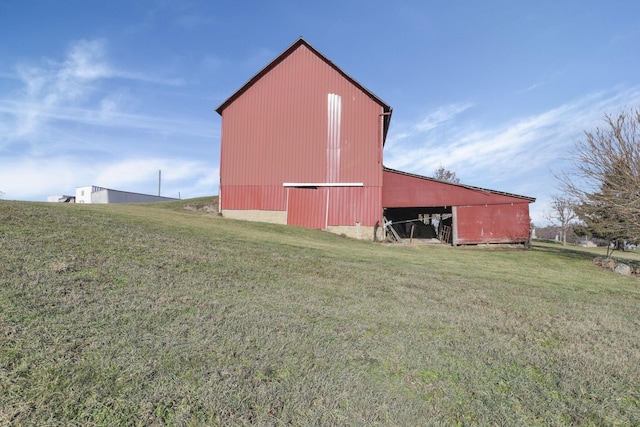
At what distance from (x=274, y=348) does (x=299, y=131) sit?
18327 mm

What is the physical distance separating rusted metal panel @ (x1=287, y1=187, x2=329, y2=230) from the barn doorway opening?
415cm

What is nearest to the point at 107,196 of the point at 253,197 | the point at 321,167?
the point at 253,197

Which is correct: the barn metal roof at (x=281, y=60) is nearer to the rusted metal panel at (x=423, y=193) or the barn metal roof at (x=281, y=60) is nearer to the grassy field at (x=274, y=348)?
the rusted metal panel at (x=423, y=193)

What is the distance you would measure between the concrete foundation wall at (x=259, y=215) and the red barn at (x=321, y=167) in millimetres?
64

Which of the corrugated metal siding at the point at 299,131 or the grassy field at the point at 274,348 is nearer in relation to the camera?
the grassy field at the point at 274,348

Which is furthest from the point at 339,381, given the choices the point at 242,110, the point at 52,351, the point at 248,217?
the point at 242,110

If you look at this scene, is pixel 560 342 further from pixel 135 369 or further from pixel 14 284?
pixel 14 284

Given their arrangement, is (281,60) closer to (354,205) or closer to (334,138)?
(334,138)

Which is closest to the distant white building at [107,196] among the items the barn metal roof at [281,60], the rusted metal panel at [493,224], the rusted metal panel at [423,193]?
the barn metal roof at [281,60]

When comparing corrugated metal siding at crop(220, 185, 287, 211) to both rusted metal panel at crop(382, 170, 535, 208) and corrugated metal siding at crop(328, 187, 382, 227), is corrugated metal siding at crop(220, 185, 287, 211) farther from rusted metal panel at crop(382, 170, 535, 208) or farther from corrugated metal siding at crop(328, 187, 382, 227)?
rusted metal panel at crop(382, 170, 535, 208)

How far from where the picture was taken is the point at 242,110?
847 inches

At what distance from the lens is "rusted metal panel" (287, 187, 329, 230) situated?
20172 millimetres

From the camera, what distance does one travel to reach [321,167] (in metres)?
20.2

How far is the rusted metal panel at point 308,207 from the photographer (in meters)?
20.2
